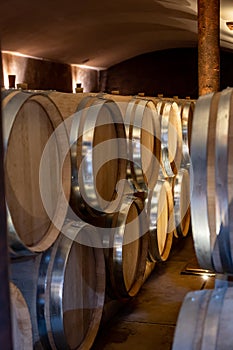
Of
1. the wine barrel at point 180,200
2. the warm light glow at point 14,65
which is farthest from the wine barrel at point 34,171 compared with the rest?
the warm light glow at point 14,65

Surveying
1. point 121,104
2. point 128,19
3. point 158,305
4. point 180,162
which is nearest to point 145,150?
point 121,104

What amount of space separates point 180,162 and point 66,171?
2.25 meters

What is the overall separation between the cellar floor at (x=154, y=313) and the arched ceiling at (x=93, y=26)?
4.14 m

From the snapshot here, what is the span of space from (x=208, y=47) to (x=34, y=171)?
3.04 m

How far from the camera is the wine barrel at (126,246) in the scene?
Result: 293 centimetres

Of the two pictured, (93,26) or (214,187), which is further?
(93,26)

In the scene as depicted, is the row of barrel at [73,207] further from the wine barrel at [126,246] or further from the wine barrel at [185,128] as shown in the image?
the wine barrel at [185,128]

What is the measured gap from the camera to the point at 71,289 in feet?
7.95

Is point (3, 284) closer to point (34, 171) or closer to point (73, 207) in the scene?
point (34, 171)

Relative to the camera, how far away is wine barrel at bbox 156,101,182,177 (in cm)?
387

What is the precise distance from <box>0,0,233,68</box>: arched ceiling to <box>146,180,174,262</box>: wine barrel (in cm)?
383

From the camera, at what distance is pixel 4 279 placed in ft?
3.49

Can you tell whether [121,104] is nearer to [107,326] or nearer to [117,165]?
[117,165]

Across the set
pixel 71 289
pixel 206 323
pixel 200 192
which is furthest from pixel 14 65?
pixel 206 323
